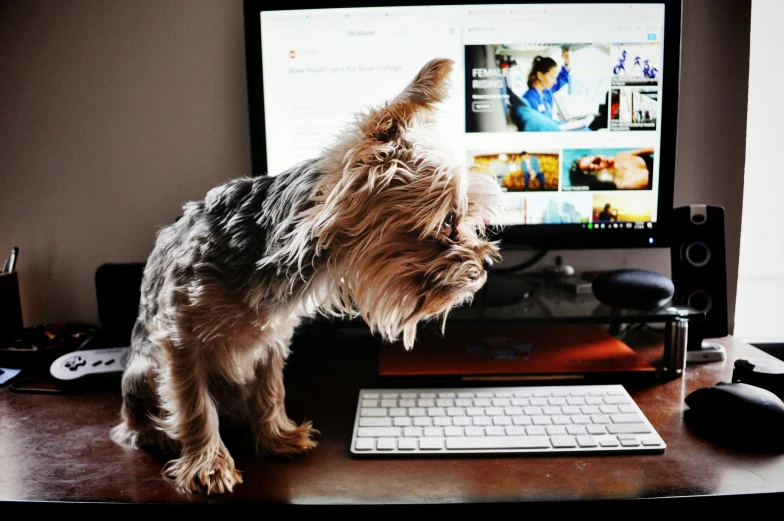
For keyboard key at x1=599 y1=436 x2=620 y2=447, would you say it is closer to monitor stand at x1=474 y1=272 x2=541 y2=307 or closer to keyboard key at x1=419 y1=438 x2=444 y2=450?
keyboard key at x1=419 y1=438 x2=444 y2=450

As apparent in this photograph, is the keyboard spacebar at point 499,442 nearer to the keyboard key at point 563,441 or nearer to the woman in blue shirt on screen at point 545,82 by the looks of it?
the keyboard key at point 563,441

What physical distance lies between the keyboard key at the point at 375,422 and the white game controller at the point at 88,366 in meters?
0.47

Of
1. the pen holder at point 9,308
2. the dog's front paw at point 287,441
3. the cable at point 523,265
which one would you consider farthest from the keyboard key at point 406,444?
the pen holder at point 9,308

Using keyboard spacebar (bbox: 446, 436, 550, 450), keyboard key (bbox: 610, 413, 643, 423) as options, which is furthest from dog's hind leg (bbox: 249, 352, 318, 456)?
keyboard key (bbox: 610, 413, 643, 423)

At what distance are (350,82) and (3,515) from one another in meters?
0.86

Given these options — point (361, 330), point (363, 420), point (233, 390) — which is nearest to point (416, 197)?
point (363, 420)

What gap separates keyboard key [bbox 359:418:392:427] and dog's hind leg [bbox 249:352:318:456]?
8cm

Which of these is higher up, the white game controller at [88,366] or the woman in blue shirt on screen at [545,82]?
the woman in blue shirt on screen at [545,82]

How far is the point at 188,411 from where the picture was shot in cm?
68

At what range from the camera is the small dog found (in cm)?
59

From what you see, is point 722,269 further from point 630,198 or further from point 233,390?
point 233,390

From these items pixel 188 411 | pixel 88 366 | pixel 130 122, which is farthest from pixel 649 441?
pixel 130 122

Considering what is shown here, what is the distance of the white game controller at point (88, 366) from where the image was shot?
0.91 metres

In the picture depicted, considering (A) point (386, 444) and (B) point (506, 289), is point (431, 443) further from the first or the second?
(B) point (506, 289)
